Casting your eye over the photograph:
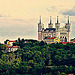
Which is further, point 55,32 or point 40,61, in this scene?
point 55,32

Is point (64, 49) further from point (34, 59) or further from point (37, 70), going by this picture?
point (37, 70)

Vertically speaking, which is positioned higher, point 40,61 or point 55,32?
point 55,32

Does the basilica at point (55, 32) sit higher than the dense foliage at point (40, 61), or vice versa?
the basilica at point (55, 32)

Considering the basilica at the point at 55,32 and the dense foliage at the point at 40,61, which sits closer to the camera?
the dense foliage at the point at 40,61

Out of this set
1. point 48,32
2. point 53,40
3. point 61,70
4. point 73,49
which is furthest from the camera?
point 48,32

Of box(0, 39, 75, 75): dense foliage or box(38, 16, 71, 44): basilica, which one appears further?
box(38, 16, 71, 44): basilica

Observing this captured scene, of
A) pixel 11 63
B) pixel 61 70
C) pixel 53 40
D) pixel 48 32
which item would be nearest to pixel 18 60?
pixel 11 63

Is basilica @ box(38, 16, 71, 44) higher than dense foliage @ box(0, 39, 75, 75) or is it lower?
higher

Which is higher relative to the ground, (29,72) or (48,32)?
(48,32)
